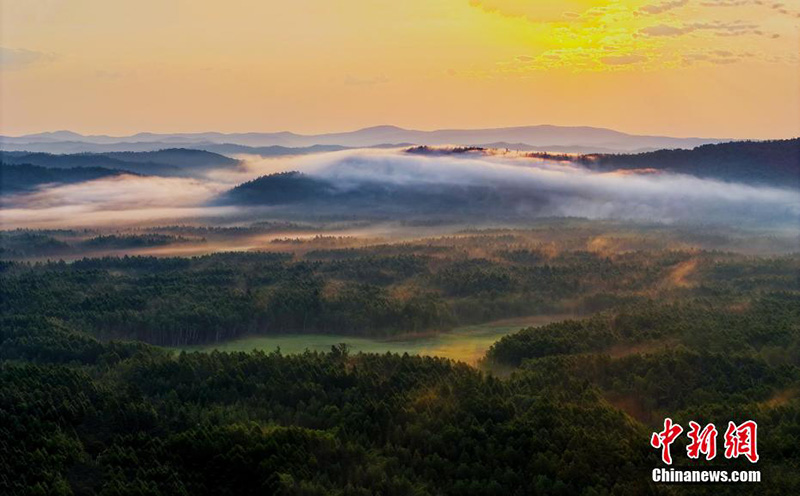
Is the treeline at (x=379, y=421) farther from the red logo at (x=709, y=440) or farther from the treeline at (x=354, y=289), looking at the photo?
the treeline at (x=354, y=289)

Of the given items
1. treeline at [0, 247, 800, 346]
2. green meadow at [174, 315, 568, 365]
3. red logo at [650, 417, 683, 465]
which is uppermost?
treeline at [0, 247, 800, 346]

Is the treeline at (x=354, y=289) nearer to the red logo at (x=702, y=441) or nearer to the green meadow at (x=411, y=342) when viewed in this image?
the green meadow at (x=411, y=342)

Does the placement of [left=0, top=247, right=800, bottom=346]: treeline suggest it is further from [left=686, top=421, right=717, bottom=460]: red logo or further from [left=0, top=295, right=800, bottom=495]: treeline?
[left=686, top=421, right=717, bottom=460]: red logo

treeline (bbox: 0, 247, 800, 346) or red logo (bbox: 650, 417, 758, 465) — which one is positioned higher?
treeline (bbox: 0, 247, 800, 346)

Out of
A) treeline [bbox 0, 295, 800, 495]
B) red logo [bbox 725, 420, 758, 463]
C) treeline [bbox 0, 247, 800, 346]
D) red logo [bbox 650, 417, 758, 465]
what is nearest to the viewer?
treeline [bbox 0, 295, 800, 495]

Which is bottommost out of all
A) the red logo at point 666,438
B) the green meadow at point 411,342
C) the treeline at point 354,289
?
the green meadow at point 411,342

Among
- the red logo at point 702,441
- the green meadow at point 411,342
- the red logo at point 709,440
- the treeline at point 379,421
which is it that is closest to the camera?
the treeline at point 379,421

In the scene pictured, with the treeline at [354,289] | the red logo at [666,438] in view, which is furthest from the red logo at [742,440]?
the treeline at [354,289]

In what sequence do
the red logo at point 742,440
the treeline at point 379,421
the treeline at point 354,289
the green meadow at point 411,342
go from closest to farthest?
the treeline at point 379,421 < the red logo at point 742,440 < the green meadow at point 411,342 < the treeline at point 354,289

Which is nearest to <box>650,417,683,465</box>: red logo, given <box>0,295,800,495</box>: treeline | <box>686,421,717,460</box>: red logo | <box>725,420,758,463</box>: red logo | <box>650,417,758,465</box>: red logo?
<box>650,417,758,465</box>: red logo

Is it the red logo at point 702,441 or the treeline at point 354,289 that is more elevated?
the treeline at point 354,289

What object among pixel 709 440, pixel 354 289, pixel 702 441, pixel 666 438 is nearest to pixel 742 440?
pixel 709 440

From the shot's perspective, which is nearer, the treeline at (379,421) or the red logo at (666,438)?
the treeline at (379,421)
